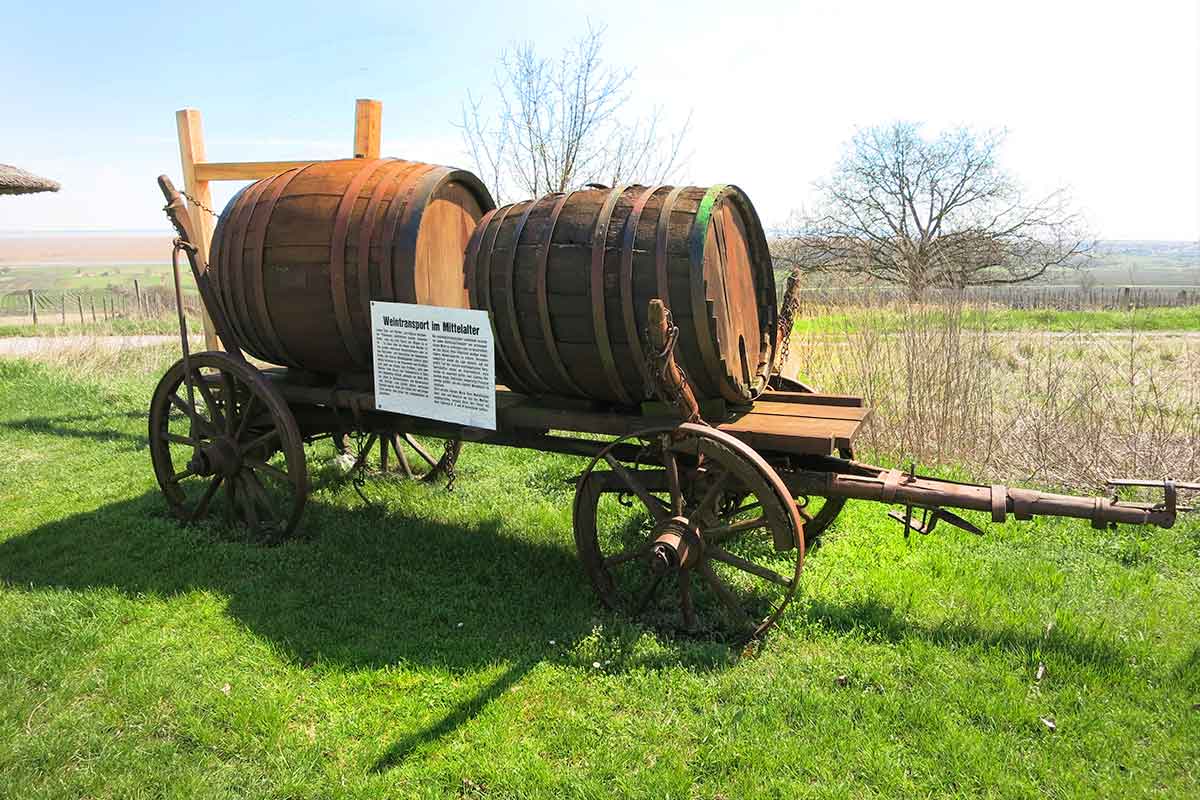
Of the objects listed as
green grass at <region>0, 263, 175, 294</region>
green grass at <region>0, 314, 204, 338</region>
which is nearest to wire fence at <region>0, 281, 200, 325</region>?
green grass at <region>0, 314, 204, 338</region>

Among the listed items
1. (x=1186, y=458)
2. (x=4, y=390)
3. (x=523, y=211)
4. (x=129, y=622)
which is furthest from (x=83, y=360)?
(x=1186, y=458)

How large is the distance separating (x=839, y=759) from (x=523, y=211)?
275cm

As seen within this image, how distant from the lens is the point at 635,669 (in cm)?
333

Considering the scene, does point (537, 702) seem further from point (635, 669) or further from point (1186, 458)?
point (1186, 458)

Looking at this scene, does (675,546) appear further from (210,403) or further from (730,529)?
(210,403)

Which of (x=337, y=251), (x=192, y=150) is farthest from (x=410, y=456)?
(x=192, y=150)

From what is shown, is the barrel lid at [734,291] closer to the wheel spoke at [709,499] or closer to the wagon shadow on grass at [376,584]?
the wheel spoke at [709,499]

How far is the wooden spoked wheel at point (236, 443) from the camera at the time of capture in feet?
14.8

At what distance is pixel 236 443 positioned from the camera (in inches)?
188

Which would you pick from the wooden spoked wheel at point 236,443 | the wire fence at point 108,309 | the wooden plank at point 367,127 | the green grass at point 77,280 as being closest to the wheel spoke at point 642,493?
the wooden spoked wheel at point 236,443

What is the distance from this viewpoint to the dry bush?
548cm

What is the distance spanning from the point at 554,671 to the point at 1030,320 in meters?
8.59

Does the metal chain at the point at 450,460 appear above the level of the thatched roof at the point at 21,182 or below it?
below

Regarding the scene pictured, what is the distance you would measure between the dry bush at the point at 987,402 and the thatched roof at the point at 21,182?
9907 mm
